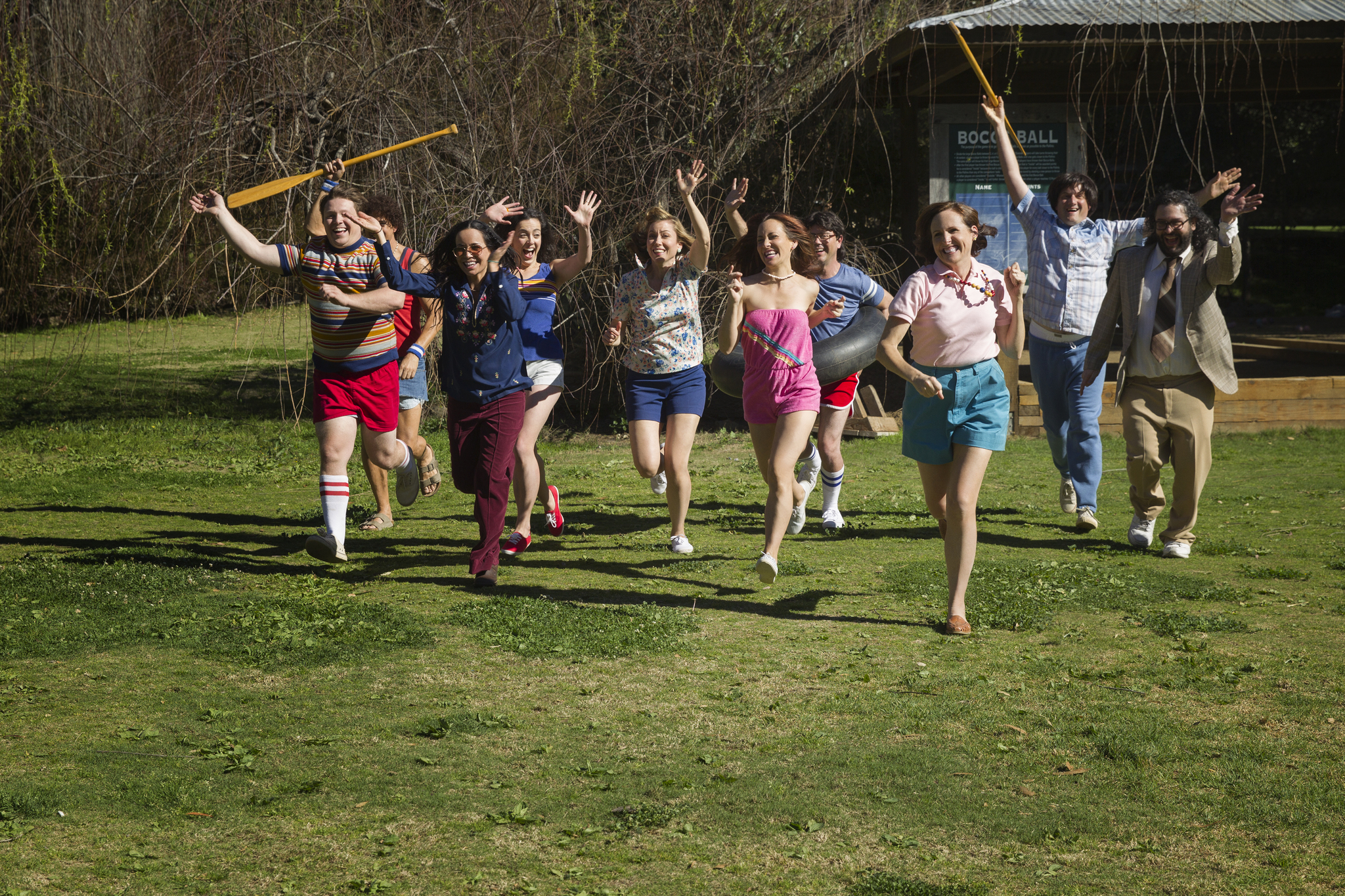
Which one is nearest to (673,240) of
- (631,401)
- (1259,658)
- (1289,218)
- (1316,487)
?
(631,401)

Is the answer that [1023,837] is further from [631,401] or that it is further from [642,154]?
[642,154]

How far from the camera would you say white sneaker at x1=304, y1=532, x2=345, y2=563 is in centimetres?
609

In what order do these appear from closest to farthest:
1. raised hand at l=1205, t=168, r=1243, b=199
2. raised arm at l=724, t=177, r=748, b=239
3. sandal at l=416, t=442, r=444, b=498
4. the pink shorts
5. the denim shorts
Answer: the pink shorts < raised hand at l=1205, t=168, r=1243, b=199 < raised arm at l=724, t=177, r=748, b=239 < the denim shorts < sandal at l=416, t=442, r=444, b=498

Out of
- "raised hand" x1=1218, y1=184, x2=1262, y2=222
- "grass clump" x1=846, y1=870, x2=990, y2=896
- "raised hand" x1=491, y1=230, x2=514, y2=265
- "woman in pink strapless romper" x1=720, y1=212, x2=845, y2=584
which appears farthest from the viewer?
"raised hand" x1=491, y1=230, x2=514, y2=265

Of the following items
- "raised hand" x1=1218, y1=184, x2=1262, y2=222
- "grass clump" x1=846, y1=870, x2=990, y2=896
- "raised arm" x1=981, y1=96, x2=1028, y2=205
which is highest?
"raised arm" x1=981, y1=96, x2=1028, y2=205

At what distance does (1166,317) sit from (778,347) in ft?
7.34

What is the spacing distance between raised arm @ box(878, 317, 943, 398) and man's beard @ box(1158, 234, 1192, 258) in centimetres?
185

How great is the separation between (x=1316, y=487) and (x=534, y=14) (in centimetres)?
671

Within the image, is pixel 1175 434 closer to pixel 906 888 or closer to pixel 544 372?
pixel 544 372

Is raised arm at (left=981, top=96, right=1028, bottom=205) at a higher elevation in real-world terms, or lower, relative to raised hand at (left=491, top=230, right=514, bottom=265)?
higher

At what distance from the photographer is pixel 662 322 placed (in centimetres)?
663

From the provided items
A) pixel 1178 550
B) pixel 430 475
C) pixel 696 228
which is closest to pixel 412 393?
pixel 430 475

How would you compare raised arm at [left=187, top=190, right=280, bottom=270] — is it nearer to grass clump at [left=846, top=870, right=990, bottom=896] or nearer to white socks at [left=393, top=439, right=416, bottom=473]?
white socks at [left=393, top=439, right=416, bottom=473]

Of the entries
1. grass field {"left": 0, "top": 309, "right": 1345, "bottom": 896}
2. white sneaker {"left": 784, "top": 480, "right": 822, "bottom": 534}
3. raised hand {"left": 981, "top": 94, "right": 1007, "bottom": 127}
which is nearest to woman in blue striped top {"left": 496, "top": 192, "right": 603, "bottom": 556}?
grass field {"left": 0, "top": 309, "right": 1345, "bottom": 896}
